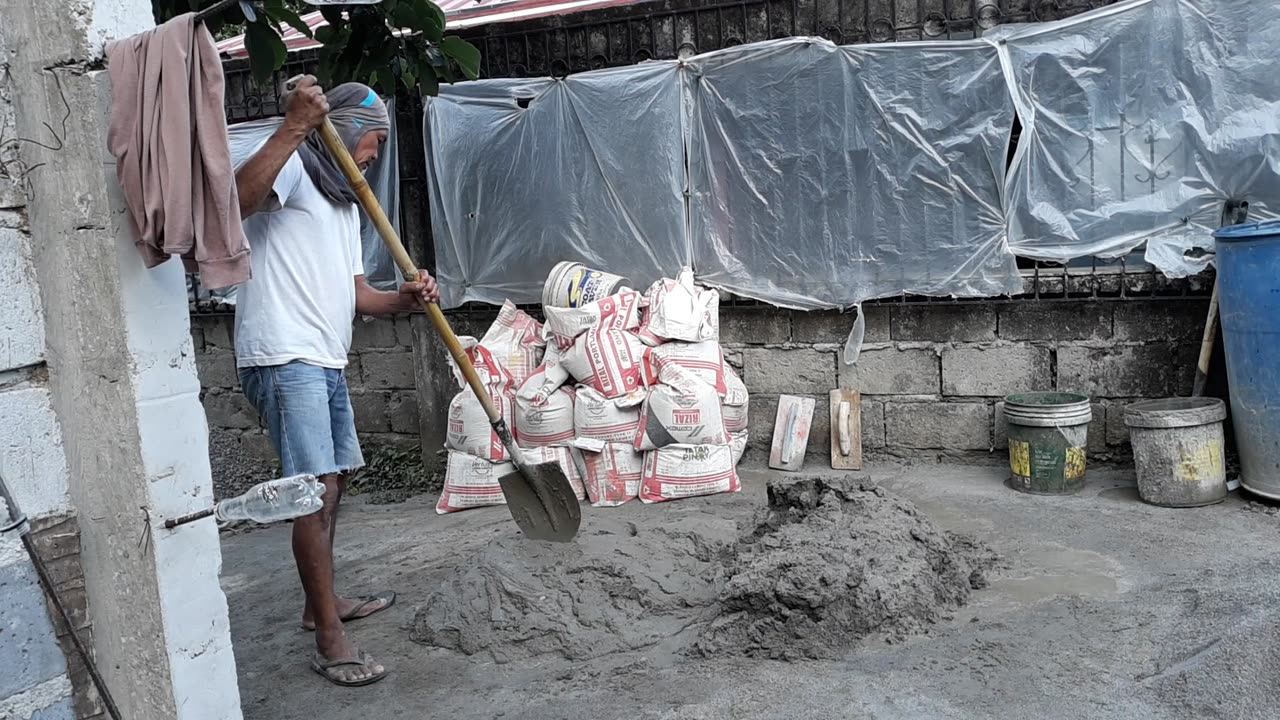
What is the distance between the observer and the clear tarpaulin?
5.11 m

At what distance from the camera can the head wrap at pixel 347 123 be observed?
345cm

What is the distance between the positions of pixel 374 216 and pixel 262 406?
0.75 m

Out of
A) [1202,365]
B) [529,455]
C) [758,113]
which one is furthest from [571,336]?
[1202,365]

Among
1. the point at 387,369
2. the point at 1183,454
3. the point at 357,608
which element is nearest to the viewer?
the point at 357,608

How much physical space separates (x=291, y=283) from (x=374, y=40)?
1054mm

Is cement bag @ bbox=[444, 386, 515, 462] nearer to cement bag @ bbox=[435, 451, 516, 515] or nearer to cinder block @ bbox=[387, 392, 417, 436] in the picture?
cement bag @ bbox=[435, 451, 516, 515]

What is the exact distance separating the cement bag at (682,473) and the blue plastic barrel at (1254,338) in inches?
93.1

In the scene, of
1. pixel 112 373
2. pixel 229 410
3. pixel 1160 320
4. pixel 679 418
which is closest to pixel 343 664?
pixel 112 373

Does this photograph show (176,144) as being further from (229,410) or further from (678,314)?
(229,410)

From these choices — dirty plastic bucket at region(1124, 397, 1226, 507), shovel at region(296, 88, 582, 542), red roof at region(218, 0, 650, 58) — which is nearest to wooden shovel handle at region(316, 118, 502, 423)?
shovel at region(296, 88, 582, 542)

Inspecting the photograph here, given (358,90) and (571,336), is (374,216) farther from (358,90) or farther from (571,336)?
(571,336)

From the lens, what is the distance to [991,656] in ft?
10.4

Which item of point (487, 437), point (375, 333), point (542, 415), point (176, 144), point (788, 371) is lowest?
point (487, 437)

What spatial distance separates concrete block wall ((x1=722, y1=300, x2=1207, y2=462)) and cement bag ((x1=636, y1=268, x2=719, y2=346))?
11.5 inches
